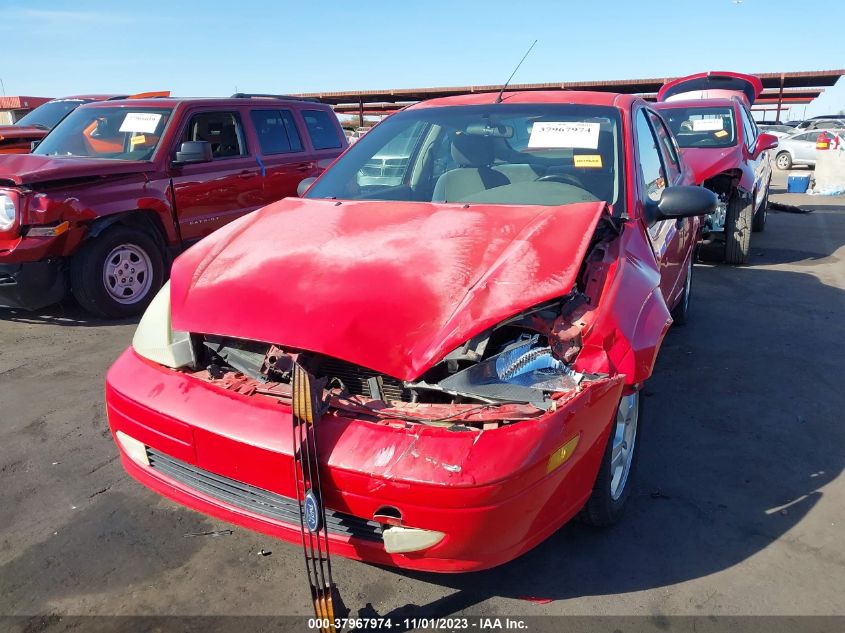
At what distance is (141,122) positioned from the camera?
6172 mm

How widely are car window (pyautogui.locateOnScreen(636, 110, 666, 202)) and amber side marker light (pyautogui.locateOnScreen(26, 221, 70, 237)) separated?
422 centimetres

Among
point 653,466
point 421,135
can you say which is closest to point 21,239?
point 421,135

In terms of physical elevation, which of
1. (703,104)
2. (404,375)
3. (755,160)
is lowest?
(755,160)

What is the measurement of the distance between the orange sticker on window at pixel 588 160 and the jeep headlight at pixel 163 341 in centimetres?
201

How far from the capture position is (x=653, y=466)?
10.5 ft

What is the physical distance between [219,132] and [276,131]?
719 mm

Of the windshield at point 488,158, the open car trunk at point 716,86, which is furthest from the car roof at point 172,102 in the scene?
the open car trunk at point 716,86

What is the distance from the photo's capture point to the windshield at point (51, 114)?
401 inches

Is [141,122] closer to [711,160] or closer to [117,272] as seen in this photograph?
Answer: [117,272]

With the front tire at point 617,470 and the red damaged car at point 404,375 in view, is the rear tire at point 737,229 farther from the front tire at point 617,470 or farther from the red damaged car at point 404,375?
the front tire at point 617,470

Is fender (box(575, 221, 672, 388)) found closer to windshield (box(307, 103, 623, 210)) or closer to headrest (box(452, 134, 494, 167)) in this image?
windshield (box(307, 103, 623, 210))

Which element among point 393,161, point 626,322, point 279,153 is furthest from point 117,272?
point 626,322

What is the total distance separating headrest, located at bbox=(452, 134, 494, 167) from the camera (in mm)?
3529

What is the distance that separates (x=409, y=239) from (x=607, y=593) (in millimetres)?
1491
